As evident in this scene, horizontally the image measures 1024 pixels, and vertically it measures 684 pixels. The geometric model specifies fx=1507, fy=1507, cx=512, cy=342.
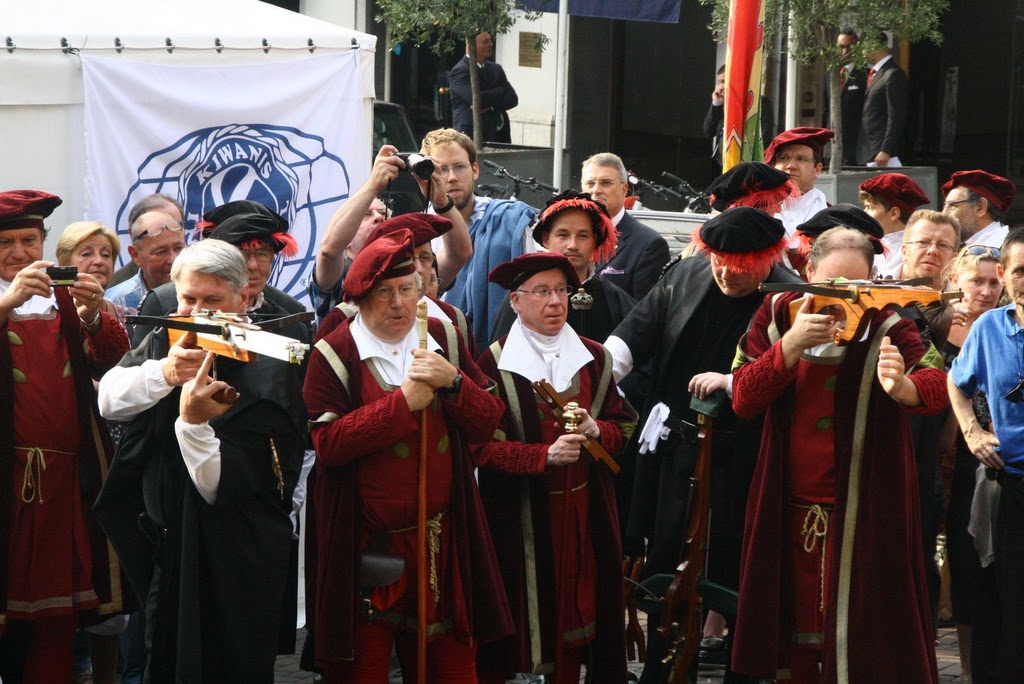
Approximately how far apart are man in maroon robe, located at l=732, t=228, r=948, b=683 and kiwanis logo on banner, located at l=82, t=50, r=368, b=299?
Result: 3.07 m

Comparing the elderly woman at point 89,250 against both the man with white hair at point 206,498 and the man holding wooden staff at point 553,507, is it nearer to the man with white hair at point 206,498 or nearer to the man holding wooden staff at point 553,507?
the man with white hair at point 206,498

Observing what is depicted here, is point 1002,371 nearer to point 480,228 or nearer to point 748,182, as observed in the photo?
point 748,182

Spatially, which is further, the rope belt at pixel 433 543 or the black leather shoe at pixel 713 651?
the black leather shoe at pixel 713 651

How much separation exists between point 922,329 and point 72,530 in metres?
3.08

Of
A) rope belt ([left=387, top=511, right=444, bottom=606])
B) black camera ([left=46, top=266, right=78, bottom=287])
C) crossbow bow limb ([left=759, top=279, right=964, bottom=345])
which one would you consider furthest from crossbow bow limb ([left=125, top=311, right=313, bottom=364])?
crossbow bow limb ([left=759, top=279, right=964, bottom=345])

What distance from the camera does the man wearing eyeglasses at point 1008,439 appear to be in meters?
5.10

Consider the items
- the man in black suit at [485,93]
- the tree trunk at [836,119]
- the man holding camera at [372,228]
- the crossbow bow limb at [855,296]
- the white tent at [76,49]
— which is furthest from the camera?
the man in black suit at [485,93]

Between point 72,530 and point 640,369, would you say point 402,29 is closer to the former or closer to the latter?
point 640,369

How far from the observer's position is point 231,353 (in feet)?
13.5

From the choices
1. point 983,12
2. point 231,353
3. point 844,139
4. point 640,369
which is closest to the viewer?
point 231,353

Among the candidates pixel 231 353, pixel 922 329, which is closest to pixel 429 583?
pixel 231 353

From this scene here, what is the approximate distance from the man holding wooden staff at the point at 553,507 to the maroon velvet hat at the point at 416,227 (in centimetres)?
26

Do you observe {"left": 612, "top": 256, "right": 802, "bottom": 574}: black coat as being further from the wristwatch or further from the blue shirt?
the wristwatch

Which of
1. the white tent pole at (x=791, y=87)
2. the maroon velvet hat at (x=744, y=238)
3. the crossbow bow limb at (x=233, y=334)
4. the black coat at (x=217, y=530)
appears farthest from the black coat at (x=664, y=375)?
the white tent pole at (x=791, y=87)
